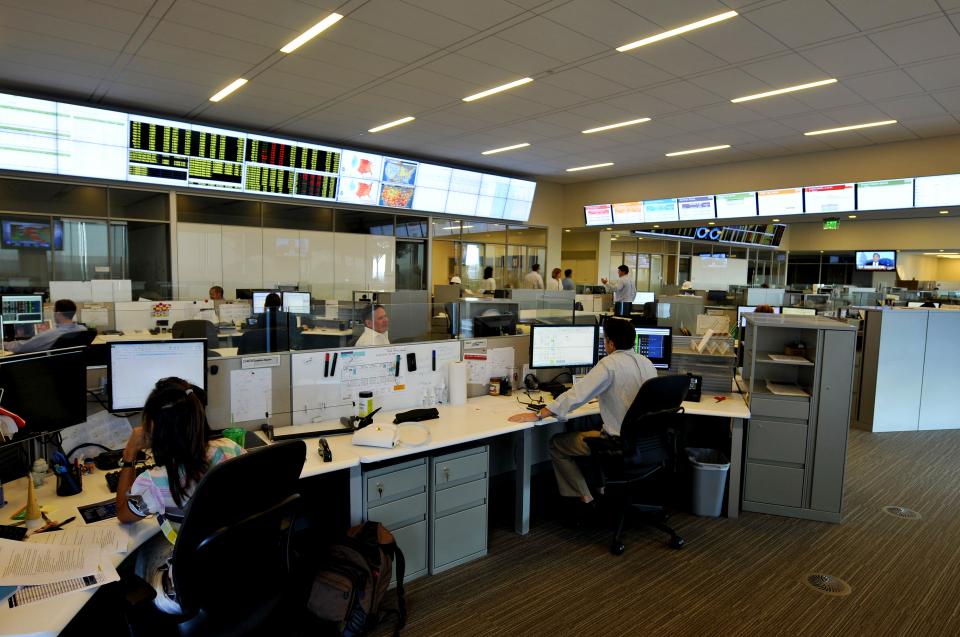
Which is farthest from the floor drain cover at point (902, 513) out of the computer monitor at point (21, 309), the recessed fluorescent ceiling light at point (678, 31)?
the computer monitor at point (21, 309)

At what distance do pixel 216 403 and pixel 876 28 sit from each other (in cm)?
436

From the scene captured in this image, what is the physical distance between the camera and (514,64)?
4.24m

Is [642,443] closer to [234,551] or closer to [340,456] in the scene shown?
[340,456]

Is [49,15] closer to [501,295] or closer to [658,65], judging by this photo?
[658,65]

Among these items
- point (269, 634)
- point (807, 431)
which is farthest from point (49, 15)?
point (807, 431)

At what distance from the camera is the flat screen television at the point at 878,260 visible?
547 inches

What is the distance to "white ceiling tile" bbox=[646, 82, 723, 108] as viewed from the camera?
4637 millimetres

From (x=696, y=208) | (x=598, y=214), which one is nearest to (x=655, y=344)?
(x=696, y=208)

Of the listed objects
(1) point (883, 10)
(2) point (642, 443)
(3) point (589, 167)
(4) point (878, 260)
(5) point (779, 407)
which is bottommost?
(2) point (642, 443)

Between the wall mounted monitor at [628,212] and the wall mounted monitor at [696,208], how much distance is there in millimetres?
682

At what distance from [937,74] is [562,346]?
3.53 meters

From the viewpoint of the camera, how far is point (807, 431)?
11.2 feet

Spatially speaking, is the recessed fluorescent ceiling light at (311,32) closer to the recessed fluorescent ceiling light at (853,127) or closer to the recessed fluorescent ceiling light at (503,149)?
the recessed fluorescent ceiling light at (503,149)

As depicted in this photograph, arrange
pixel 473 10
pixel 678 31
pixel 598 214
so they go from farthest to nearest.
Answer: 1. pixel 598 214
2. pixel 678 31
3. pixel 473 10
